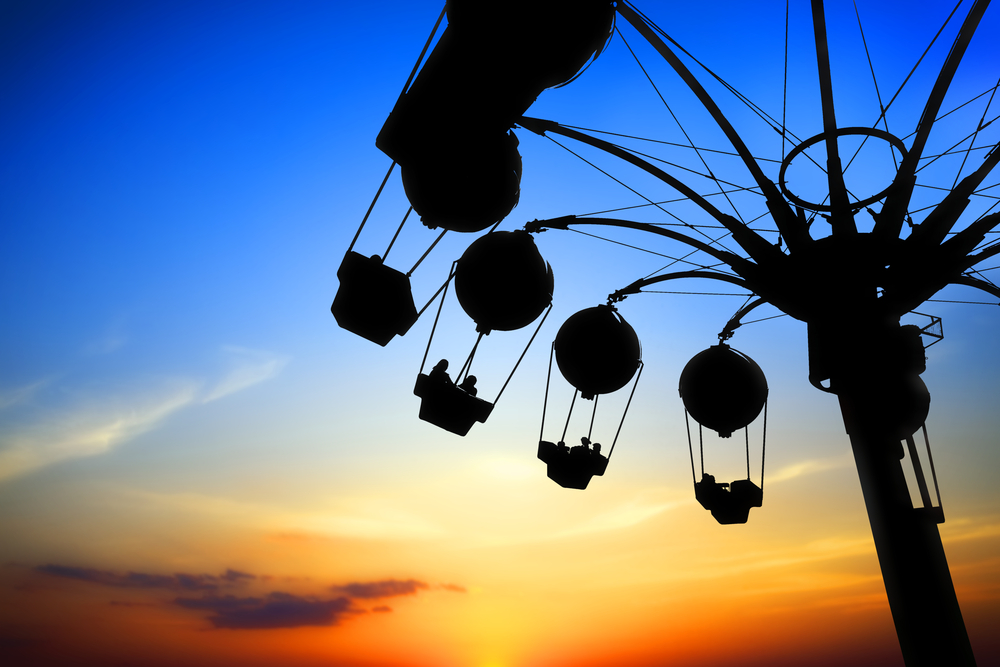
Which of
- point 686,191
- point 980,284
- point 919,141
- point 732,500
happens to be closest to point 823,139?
point 919,141

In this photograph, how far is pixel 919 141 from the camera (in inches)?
231

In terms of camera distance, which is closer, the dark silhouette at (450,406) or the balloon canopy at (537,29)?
the balloon canopy at (537,29)

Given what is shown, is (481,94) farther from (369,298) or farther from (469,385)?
(469,385)

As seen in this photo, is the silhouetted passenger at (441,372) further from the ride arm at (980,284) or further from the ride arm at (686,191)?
the ride arm at (980,284)

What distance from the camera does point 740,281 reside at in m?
6.57

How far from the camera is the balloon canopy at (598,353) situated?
6.89 m

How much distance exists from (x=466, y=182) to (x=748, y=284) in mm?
3753

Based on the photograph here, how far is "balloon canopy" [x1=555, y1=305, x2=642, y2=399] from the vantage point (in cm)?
689

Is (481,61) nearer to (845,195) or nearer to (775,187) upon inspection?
(775,187)

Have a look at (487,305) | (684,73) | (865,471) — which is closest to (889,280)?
(865,471)

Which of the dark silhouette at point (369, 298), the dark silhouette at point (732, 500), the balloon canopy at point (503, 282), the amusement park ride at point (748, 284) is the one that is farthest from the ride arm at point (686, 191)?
the dark silhouette at point (732, 500)

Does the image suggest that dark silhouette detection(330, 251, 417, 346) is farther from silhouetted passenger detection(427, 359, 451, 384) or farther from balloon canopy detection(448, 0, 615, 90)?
balloon canopy detection(448, 0, 615, 90)

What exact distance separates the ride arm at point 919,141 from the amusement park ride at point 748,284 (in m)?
0.02

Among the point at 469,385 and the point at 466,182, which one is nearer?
the point at 466,182
